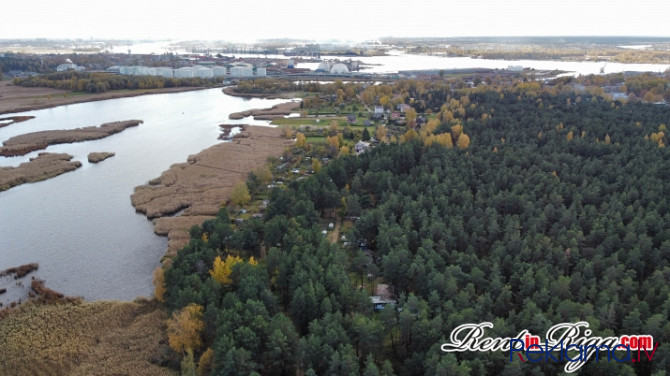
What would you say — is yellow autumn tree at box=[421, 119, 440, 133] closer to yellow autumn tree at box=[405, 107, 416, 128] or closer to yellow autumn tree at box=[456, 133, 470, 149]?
yellow autumn tree at box=[456, 133, 470, 149]

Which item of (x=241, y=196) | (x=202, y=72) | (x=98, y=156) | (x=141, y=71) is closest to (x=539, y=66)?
(x=202, y=72)

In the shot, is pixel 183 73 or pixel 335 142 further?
pixel 183 73

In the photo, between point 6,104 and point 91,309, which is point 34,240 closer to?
point 91,309

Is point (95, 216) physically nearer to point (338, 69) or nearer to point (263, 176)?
point (263, 176)

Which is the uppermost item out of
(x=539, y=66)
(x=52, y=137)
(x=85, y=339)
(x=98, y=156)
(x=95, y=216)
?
(x=539, y=66)

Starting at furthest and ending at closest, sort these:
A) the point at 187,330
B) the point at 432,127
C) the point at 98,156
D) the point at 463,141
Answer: the point at 432,127 < the point at 98,156 < the point at 463,141 < the point at 187,330

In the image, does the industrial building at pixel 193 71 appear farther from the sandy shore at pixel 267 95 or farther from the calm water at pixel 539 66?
the calm water at pixel 539 66

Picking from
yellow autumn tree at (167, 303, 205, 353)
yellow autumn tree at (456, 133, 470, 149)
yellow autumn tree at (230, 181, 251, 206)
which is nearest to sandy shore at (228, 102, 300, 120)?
yellow autumn tree at (456, 133, 470, 149)

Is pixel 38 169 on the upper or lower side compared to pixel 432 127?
lower

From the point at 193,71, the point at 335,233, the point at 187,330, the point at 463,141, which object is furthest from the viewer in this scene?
the point at 193,71

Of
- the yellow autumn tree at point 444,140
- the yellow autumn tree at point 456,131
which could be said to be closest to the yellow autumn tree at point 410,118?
the yellow autumn tree at point 456,131
